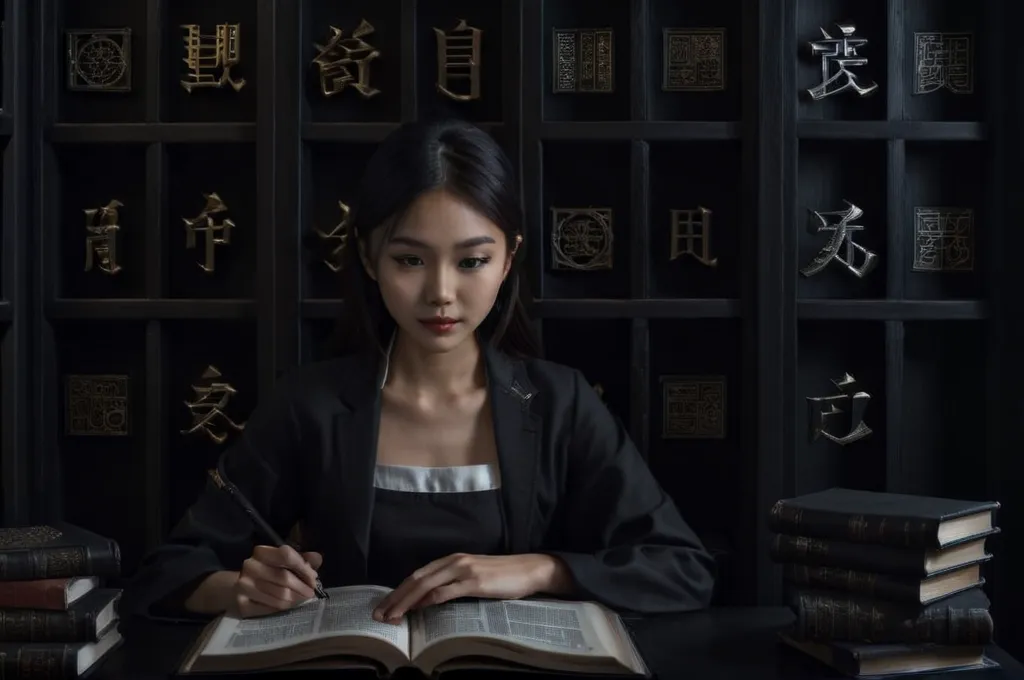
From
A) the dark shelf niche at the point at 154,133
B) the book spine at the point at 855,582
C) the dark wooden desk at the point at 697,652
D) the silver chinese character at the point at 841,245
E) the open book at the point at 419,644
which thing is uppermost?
the dark shelf niche at the point at 154,133

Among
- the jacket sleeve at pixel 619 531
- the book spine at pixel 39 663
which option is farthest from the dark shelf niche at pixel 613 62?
the book spine at pixel 39 663

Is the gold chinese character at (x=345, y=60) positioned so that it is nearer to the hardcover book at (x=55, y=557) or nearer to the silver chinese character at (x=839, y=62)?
the silver chinese character at (x=839, y=62)

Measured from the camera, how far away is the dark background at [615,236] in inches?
83.0

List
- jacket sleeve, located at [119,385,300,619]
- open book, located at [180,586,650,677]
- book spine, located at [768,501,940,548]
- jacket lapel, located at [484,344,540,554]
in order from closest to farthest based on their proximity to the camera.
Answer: open book, located at [180,586,650,677]
book spine, located at [768,501,940,548]
jacket sleeve, located at [119,385,300,619]
jacket lapel, located at [484,344,540,554]

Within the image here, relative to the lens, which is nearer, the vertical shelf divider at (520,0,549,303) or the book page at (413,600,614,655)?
the book page at (413,600,614,655)

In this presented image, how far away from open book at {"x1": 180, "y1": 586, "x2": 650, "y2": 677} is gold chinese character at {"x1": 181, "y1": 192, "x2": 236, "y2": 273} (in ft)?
2.83

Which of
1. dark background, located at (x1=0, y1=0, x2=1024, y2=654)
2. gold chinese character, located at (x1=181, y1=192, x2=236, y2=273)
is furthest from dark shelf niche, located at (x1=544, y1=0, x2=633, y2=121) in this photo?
gold chinese character, located at (x1=181, y1=192, x2=236, y2=273)

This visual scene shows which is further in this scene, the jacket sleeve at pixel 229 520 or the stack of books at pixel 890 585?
the jacket sleeve at pixel 229 520

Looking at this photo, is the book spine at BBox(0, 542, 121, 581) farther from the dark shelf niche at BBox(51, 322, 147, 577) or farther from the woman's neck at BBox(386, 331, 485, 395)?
the dark shelf niche at BBox(51, 322, 147, 577)

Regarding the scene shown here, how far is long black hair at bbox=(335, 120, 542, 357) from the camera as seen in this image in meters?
1.79

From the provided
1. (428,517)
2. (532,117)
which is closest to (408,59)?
(532,117)

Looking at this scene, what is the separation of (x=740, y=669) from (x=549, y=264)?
897mm

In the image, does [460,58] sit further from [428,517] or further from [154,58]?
[428,517]

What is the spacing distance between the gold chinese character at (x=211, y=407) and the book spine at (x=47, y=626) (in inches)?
26.2
